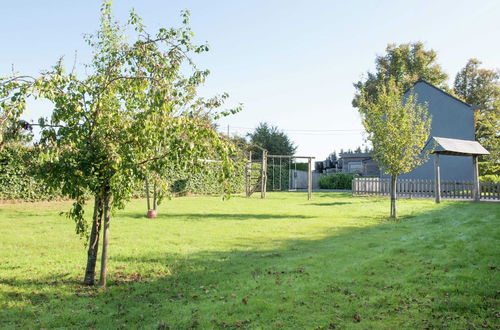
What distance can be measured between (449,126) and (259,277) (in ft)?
98.8

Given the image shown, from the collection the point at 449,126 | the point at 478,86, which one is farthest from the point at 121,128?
the point at 478,86

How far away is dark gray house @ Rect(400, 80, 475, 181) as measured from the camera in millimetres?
31328

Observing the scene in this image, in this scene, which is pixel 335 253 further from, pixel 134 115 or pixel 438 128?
pixel 438 128

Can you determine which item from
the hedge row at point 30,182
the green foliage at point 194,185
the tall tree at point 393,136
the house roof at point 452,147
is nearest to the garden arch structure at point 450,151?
the house roof at point 452,147

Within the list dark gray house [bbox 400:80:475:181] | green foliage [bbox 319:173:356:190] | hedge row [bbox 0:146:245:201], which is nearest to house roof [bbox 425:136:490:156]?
dark gray house [bbox 400:80:475:181]

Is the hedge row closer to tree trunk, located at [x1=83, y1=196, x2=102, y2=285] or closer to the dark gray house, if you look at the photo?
tree trunk, located at [x1=83, y1=196, x2=102, y2=285]

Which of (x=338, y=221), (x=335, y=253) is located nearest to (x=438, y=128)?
(x=338, y=221)

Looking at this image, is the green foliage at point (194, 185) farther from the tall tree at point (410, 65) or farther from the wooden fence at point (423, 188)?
the tall tree at point (410, 65)

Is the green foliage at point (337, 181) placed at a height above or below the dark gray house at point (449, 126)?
below

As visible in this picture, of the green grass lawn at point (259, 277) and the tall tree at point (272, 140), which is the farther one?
the tall tree at point (272, 140)

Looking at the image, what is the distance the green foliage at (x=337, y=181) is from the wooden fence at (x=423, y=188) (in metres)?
10.8

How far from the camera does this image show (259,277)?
23.5 ft

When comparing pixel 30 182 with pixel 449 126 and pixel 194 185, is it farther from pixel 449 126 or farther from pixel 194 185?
pixel 449 126

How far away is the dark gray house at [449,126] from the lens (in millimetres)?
31328
